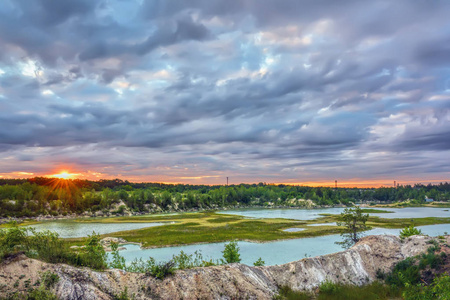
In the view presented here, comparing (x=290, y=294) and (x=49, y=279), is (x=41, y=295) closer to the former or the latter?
(x=49, y=279)

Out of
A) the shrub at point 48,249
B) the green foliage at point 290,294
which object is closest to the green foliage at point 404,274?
the green foliage at point 290,294

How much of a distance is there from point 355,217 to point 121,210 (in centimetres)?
12578

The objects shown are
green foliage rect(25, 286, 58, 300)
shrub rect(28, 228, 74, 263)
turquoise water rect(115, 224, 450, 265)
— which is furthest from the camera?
turquoise water rect(115, 224, 450, 265)

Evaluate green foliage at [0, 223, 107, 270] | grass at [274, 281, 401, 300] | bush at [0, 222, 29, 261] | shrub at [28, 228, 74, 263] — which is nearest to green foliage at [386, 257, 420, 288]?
grass at [274, 281, 401, 300]

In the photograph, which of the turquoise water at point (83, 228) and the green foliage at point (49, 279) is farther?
the turquoise water at point (83, 228)

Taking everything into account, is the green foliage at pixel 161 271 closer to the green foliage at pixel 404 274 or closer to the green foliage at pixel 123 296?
the green foliage at pixel 123 296

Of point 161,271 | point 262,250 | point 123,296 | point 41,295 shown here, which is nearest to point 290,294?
point 161,271

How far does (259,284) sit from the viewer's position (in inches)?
606

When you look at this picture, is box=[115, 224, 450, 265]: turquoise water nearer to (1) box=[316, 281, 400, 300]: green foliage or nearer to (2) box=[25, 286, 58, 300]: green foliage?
(1) box=[316, 281, 400, 300]: green foliage

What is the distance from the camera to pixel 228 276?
14719 millimetres

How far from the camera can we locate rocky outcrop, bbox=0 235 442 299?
36.7ft

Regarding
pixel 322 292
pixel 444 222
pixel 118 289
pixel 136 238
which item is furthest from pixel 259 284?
pixel 444 222

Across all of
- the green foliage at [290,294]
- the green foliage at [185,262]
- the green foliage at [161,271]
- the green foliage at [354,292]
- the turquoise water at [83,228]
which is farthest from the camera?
the turquoise water at [83,228]

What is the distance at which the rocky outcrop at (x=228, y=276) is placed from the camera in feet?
36.7
